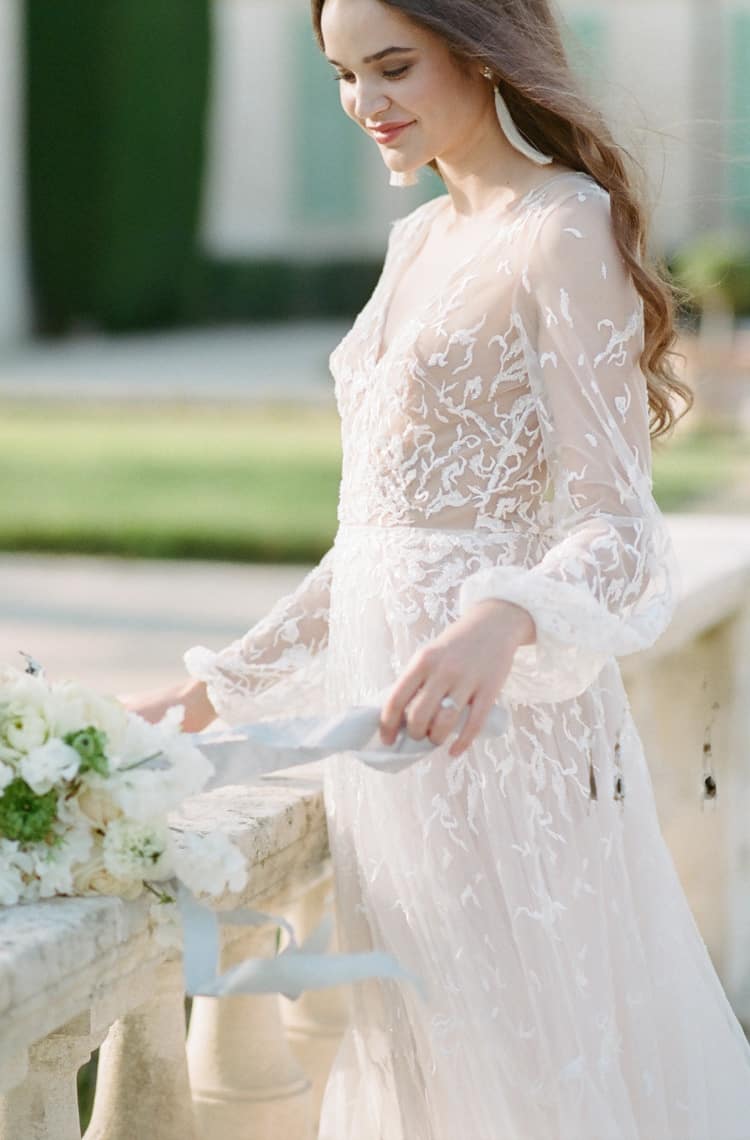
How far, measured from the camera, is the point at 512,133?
190 cm

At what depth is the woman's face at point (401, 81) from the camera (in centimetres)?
181

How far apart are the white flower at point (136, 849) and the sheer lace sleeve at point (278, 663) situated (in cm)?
54

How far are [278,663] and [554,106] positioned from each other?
697mm

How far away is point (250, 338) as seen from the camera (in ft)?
66.3

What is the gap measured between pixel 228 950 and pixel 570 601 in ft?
2.72

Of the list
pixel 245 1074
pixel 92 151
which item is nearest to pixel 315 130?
pixel 92 151

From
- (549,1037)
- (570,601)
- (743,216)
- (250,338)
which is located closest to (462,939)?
(549,1037)

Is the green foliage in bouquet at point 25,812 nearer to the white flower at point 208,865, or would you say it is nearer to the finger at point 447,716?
the white flower at point 208,865

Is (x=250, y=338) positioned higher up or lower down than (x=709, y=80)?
lower down

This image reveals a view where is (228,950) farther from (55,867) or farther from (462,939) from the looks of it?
(55,867)

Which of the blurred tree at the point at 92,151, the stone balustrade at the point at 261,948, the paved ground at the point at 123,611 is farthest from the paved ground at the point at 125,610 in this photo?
the blurred tree at the point at 92,151

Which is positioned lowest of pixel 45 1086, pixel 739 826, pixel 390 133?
pixel 739 826

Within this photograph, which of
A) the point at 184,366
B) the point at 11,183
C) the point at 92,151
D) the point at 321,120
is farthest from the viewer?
the point at 321,120

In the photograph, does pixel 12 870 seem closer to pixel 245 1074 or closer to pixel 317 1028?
pixel 245 1074
